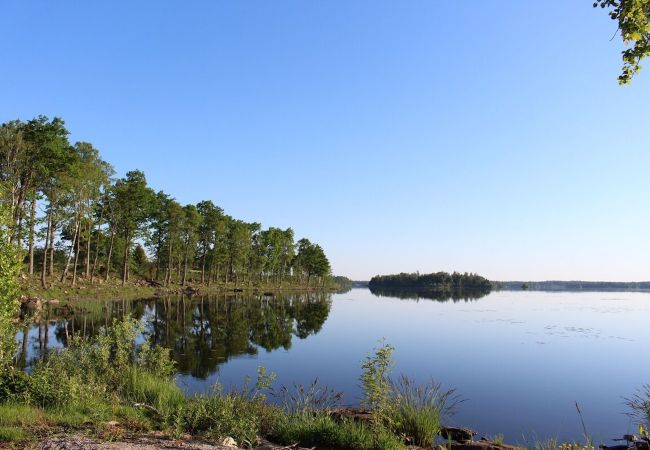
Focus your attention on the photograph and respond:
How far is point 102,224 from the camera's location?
62906mm

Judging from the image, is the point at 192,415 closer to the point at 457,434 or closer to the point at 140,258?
the point at 457,434

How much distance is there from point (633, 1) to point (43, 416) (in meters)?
12.8

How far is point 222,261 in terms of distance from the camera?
295 feet

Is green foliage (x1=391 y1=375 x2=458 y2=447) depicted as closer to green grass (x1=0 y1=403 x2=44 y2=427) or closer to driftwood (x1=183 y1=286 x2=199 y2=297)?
green grass (x1=0 y1=403 x2=44 y2=427)

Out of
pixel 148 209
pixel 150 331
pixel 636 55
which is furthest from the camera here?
pixel 148 209

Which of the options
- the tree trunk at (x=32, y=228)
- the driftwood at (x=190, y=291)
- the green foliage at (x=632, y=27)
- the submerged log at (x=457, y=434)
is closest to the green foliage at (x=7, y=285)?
the submerged log at (x=457, y=434)

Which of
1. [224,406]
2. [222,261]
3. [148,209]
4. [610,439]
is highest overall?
[148,209]

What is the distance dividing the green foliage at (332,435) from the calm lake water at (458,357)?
563 cm

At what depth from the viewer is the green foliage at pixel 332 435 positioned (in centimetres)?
812

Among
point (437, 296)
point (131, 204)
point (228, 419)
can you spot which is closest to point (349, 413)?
point (228, 419)

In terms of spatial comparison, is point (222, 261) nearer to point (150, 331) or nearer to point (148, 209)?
point (148, 209)

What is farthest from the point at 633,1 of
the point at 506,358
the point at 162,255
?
the point at 162,255

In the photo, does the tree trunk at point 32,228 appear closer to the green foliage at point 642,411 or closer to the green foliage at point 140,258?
the green foliage at point 140,258

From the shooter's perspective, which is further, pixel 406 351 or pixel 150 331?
pixel 150 331
